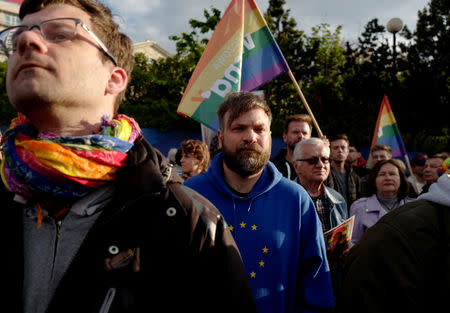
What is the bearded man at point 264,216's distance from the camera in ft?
6.13

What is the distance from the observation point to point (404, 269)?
113 cm

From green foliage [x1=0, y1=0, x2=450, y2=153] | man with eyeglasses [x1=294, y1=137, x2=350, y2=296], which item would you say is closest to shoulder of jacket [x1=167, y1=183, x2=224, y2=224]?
man with eyeglasses [x1=294, y1=137, x2=350, y2=296]

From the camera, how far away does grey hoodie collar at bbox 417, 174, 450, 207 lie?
1220mm

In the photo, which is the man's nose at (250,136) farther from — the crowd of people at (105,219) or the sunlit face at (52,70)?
the sunlit face at (52,70)

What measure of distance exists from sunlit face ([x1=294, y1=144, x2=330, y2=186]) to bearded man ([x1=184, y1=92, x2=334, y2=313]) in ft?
2.84

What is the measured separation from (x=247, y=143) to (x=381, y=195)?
231 centimetres

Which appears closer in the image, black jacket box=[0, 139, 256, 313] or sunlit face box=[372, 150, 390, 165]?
black jacket box=[0, 139, 256, 313]

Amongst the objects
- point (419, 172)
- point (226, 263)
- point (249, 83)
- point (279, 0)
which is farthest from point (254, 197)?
point (279, 0)

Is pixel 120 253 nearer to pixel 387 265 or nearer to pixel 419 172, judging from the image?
pixel 387 265

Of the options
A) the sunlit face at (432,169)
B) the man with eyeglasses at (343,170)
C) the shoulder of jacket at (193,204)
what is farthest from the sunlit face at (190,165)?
the sunlit face at (432,169)

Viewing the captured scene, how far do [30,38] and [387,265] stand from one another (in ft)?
4.60

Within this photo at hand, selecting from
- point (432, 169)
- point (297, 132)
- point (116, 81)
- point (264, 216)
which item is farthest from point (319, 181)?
point (432, 169)

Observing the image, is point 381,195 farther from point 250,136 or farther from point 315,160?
point 250,136

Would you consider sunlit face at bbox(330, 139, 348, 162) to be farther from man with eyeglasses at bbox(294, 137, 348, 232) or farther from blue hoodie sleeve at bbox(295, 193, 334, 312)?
blue hoodie sleeve at bbox(295, 193, 334, 312)
